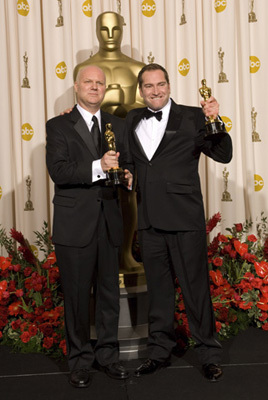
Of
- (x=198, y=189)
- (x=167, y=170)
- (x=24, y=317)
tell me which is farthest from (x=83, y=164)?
(x=24, y=317)

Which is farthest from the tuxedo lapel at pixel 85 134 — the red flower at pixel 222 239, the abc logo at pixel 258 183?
the abc logo at pixel 258 183

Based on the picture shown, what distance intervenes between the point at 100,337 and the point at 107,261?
0.37 m

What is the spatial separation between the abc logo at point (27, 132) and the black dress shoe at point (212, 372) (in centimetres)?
215

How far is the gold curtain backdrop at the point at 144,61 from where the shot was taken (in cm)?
375

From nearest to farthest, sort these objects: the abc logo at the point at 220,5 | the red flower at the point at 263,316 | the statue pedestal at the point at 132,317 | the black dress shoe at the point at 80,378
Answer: the black dress shoe at the point at 80,378, the statue pedestal at the point at 132,317, the red flower at the point at 263,316, the abc logo at the point at 220,5

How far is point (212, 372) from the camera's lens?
93.2 inches

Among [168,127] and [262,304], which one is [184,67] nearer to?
[168,127]

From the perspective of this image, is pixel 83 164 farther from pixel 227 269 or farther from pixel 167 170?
pixel 227 269

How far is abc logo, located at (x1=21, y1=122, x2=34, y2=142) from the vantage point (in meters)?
3.77

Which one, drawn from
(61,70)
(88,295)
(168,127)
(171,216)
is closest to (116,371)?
(88,295)

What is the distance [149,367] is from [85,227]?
0.75 m

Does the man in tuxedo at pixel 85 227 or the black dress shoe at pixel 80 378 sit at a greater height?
the man in tuxedo at pixel 85 227

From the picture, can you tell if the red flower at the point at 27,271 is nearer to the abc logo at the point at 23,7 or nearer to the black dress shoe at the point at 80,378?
the black dress shoe at the point at 80,378

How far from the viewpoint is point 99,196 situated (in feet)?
7.88
